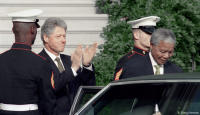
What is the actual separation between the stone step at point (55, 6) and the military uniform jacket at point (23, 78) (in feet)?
15.9

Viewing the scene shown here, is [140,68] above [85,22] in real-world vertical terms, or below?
above

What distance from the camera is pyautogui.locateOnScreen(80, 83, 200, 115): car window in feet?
10.4

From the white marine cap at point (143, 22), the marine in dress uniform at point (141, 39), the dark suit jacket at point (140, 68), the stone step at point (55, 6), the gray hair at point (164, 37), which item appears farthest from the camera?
the stone step at point (55, 6)

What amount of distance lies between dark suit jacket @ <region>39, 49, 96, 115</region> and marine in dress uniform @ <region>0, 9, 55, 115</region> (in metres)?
0.11

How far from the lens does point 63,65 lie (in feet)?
15.4

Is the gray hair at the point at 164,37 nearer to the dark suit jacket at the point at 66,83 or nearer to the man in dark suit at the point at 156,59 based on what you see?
the man in dark suit at the point at 156,59

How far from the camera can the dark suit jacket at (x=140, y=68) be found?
4.52 metres

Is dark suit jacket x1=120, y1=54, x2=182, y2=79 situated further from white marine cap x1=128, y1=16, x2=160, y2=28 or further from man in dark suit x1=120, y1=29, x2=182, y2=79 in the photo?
white marine cap x1=128, y1=16, x2=160, y2=28

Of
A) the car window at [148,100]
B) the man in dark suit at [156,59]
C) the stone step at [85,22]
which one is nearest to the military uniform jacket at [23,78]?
the car window at [148,100]

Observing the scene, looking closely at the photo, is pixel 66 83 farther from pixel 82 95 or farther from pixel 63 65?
pixel 63 65

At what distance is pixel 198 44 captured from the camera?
25.4 ft

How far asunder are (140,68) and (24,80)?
1.08 meters

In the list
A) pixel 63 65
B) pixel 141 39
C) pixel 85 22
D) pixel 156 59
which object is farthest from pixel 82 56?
pixel 85 22

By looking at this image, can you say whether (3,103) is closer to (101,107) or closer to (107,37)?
(101,107)
